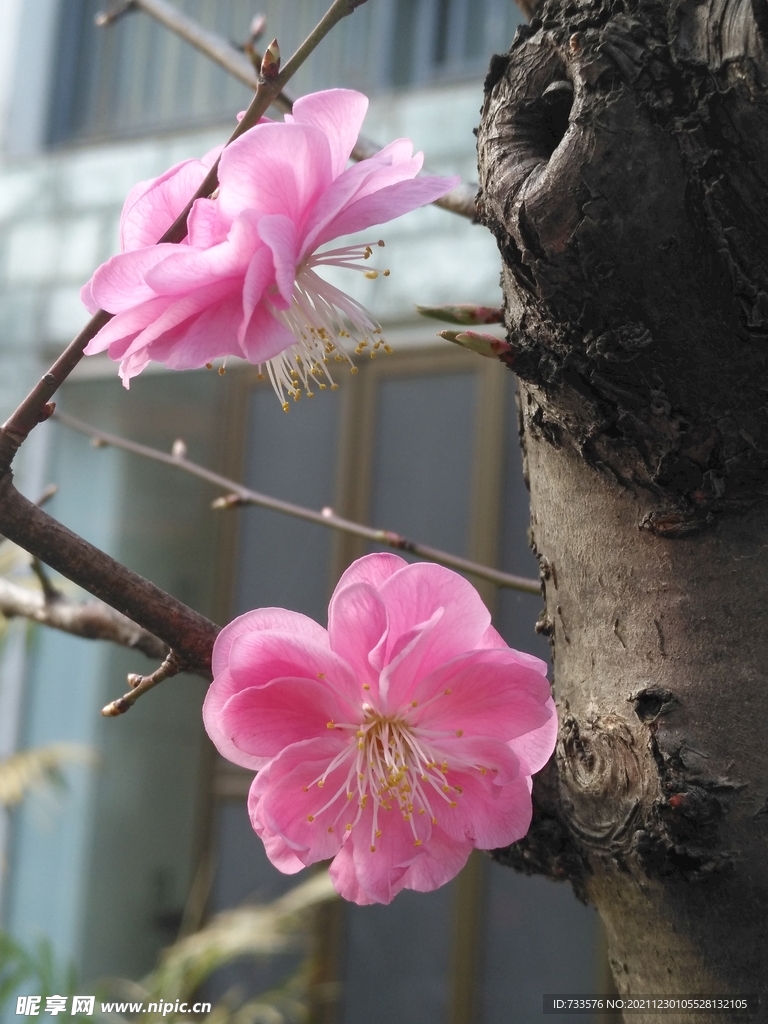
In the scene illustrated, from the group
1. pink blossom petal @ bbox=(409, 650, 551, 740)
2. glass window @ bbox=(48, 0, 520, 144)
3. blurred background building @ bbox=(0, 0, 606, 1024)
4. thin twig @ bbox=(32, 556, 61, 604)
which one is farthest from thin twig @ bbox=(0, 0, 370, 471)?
glass window @ bbox=(48, 0, 520, 144)

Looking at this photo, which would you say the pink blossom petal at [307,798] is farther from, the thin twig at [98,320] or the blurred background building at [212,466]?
the blurred background building at [212,466]

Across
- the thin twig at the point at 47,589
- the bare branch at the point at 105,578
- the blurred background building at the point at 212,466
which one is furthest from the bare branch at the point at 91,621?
the blurred background building at the point at 212,466

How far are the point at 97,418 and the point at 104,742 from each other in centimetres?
106

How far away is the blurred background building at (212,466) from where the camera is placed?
2.73m

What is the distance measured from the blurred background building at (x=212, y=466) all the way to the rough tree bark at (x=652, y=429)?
6.70ft

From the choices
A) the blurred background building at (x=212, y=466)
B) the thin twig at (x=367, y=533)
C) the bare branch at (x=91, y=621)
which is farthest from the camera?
the blurred background building at (x=212, y=466)

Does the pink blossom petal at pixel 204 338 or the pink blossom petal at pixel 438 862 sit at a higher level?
the pink blossom petal at pixel 204 338

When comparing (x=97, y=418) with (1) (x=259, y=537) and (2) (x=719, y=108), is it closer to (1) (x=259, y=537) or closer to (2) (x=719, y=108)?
(1) (x=259, y=537)

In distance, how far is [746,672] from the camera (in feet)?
1.62

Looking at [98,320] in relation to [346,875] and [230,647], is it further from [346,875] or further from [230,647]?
[346,875]

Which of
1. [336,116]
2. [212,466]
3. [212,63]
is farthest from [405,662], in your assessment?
[212,63]

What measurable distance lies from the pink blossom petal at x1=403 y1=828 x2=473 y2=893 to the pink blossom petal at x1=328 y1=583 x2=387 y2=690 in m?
0.08

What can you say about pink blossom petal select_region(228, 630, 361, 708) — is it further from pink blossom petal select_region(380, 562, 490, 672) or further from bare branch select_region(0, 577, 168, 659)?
bare branch select_region(0, 577, 168, 659)

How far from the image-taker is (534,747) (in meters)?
0.49
